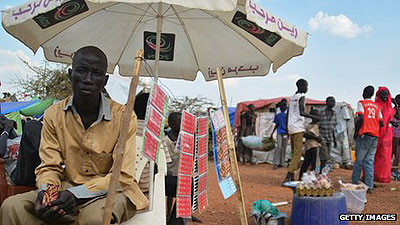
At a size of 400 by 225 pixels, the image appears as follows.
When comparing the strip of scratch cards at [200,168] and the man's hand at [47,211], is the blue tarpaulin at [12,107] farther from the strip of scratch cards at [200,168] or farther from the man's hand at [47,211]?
the man's hand at [47,211]

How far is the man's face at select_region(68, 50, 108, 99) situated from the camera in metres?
2.37

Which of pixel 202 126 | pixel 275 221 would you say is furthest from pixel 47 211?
pixel 275 221

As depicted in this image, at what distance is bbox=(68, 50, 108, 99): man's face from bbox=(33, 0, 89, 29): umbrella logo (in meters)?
1.53

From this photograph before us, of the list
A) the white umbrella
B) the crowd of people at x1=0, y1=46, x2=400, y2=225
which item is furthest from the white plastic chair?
the white umbrella

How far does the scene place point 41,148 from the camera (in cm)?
239

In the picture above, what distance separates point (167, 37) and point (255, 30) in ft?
4.45

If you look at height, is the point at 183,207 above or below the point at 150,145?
below

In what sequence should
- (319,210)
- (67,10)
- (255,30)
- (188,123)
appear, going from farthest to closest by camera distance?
(319,210)
(255,30)
(67,10)
(188,123)

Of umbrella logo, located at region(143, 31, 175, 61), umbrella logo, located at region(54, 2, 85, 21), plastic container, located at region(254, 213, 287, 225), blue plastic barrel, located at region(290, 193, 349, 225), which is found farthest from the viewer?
umbrella logo, located at region(143, 31, 175, 61)

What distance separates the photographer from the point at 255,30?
13.2 ft

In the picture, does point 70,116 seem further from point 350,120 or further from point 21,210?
point 350,120

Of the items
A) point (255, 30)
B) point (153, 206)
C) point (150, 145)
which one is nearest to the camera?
point (150, 145)

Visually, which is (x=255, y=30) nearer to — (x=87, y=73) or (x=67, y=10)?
(x=67, y=10)

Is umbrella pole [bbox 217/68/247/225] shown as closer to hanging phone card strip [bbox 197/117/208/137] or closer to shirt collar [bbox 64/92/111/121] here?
hanging phone card strip [bbox 197/117/208/137]
